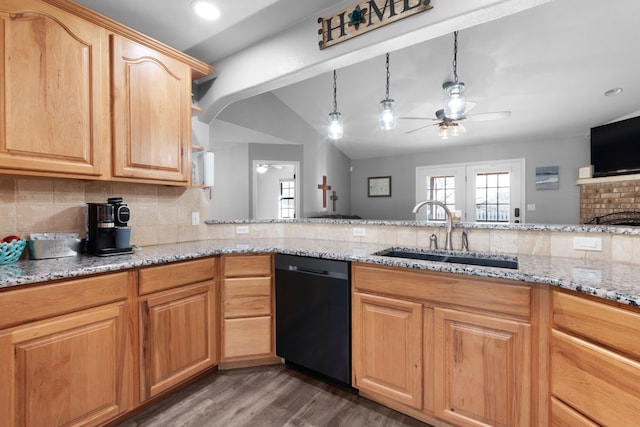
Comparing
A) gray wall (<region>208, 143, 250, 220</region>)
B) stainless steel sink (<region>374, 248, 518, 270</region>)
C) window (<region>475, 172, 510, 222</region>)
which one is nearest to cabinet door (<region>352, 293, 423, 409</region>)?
stainless steel sink (<region>374, 248, 518, 270</region>)

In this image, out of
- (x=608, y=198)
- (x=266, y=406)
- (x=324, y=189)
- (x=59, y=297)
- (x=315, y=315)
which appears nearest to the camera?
(x=59, y=297)

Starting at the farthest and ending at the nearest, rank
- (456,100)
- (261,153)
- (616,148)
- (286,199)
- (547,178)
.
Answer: (286,199) → (261,153) → (547,178) → (616,148) → (456,100)

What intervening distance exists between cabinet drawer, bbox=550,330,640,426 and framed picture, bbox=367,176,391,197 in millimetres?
5750

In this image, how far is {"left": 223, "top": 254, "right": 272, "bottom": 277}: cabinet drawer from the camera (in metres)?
1.96

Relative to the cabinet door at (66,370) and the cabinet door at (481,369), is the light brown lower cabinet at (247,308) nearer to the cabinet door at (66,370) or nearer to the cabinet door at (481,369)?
the cabinet door at (66,370)

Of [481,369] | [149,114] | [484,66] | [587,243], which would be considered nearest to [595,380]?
[481,369]

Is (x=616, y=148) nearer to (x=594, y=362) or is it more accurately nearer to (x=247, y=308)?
(x=594, y=362)

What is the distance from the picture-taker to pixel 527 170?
5.36 metres

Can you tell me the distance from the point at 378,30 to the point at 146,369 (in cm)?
221

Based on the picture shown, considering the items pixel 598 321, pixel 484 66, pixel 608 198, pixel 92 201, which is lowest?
pixel 598 321

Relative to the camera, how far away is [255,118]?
14.8ft

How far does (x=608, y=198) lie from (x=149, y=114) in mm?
6149

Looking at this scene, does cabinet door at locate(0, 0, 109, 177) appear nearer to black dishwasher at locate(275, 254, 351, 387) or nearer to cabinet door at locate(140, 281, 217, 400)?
cabinet door at locate(140, 281, 217, 400)

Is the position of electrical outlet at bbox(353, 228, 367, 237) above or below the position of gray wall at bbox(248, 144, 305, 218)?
below
